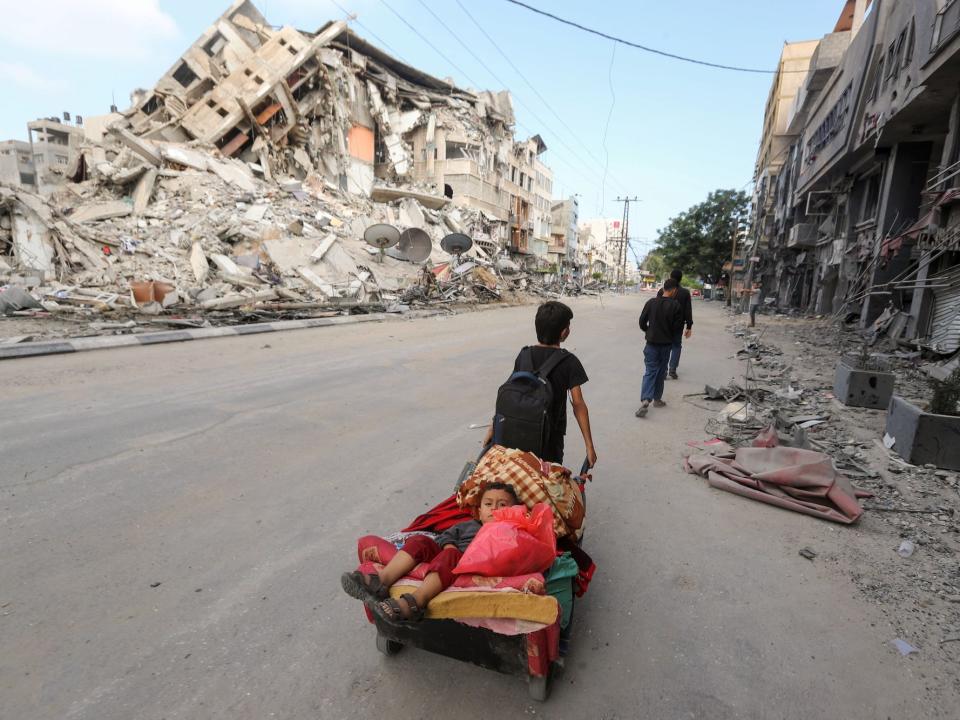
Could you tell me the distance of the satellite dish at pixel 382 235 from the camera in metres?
21.8

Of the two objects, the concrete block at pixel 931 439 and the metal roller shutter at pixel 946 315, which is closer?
the concrete block at pixel 931 439

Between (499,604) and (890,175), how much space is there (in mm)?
19486

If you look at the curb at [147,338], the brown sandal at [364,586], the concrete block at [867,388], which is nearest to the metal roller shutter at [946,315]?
the concrete block at [867,388]

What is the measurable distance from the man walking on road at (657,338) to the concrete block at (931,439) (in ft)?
7.69

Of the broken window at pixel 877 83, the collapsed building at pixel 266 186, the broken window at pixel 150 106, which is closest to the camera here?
the broken window at pixel 877 83

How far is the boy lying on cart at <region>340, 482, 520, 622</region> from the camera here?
1743mm

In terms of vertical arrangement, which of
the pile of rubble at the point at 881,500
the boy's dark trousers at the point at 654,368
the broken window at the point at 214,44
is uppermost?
the broken window at the point at 214,44

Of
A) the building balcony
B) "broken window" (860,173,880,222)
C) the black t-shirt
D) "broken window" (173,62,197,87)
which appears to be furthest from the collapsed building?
the building balcony

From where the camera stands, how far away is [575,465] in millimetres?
4426

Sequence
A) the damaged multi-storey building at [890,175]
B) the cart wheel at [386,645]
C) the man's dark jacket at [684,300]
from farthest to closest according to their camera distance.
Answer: the damaged multi-storey building at [890,175], the man's dark jacket at [684,300], the cart wheel at [386,645]

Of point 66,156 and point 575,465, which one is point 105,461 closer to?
point 575,465

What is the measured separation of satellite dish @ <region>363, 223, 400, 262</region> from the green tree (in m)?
33.0

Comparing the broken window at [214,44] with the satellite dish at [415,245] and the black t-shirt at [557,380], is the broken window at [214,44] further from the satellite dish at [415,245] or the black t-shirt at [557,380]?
the black t-shirt at [557,380]

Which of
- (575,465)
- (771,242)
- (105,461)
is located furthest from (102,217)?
(771,242)
